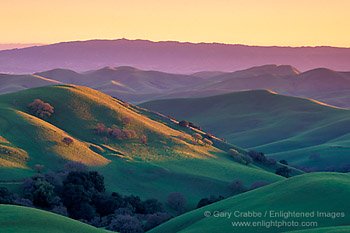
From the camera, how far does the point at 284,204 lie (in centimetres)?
3262

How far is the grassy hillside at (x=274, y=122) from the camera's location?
102 meters

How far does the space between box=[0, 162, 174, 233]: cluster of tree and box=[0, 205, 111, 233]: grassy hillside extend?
11.6 m

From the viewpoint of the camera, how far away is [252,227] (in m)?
30.0

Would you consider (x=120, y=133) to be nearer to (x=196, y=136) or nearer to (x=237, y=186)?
(x=196, y=136)

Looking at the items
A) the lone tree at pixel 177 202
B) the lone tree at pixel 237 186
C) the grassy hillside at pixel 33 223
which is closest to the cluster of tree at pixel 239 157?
the lone tree at pixel 237 186

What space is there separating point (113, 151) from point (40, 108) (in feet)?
54.5

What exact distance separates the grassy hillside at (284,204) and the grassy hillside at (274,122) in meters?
56.0

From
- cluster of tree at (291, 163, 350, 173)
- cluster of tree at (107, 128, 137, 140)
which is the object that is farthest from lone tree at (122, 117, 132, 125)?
cluster of tree at (291, 163, 350, 173)

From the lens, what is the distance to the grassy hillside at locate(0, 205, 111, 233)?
87.4 feet

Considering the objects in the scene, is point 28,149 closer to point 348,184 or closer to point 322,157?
point 348,184

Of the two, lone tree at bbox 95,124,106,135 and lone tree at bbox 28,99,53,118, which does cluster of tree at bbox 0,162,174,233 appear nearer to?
lone tree at bbox 95,124,106,135

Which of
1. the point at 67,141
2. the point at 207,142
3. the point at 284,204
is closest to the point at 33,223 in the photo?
the point at 284,204

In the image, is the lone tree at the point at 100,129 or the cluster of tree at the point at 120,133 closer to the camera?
the lone tree at the point at 100,129

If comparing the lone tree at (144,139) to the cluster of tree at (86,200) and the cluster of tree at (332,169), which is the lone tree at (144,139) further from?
the cluster of tree at (332,169)
